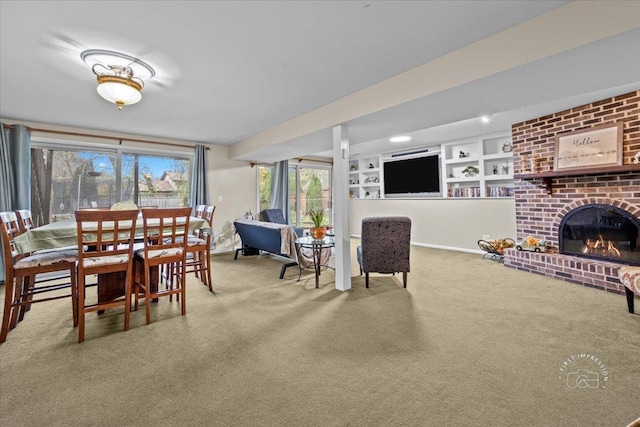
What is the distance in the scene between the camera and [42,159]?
4.43 m

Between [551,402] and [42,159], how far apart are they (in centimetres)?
650

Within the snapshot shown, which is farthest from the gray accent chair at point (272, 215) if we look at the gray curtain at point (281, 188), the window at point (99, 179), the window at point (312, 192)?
the window at point (99, 179)

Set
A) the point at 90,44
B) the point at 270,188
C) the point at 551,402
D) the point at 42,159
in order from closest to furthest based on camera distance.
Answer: the point at 551,402
the point at 90,44
the point at 42,159
the point at 270,188

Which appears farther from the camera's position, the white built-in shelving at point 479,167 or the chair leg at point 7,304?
the white built-in shelving at point 479,167

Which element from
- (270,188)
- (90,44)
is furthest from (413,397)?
(270,188)

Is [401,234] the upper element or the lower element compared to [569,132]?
lower

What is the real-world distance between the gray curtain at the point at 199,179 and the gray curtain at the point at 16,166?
228 centimetres

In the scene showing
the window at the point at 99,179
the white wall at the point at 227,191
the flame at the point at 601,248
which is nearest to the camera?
the flame at the point at 601,248

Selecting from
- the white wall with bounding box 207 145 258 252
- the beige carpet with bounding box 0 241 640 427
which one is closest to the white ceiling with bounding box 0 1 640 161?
the beige carpet with bounding box 0 241 640 427

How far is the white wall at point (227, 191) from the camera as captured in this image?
600cm

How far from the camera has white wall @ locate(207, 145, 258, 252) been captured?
19.7 feet

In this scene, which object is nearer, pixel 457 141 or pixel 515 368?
pixel 515 368

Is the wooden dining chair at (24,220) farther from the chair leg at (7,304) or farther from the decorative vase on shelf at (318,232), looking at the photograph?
the decorative vase on shelf at (318,232)

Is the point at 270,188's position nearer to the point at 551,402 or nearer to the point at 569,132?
the point at 569,132
